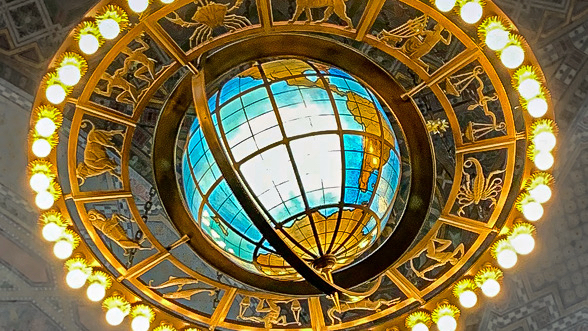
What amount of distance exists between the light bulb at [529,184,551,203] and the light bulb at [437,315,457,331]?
673 millimetres

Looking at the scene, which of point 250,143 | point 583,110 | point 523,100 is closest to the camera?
point 250,143

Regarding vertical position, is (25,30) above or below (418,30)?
above

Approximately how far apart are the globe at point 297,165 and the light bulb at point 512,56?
551 millimetres

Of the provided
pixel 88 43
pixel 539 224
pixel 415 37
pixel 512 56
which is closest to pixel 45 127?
pixel 88 43

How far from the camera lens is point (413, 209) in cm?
378

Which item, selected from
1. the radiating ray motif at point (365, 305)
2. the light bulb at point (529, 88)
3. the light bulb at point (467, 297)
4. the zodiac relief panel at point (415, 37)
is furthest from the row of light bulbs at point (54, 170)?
the light bulb at point (529, 88)

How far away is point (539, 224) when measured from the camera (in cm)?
538

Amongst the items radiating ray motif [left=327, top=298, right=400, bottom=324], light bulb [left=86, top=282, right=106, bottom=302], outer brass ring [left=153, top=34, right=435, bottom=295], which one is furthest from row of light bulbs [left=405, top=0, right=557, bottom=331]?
light bulb [left=86, top=282, right=106, bottom=302]

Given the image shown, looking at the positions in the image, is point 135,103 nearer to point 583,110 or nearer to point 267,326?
point 267,326

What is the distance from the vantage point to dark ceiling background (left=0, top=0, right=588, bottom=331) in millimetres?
4613

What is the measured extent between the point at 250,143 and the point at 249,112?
14cm

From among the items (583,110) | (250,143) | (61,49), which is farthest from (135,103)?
(583,110)

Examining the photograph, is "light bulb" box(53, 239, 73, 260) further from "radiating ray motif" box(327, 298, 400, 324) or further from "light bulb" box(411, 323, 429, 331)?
"light bulb" box(411, 323, 429, 331)

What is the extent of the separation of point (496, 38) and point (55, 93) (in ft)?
5.92
